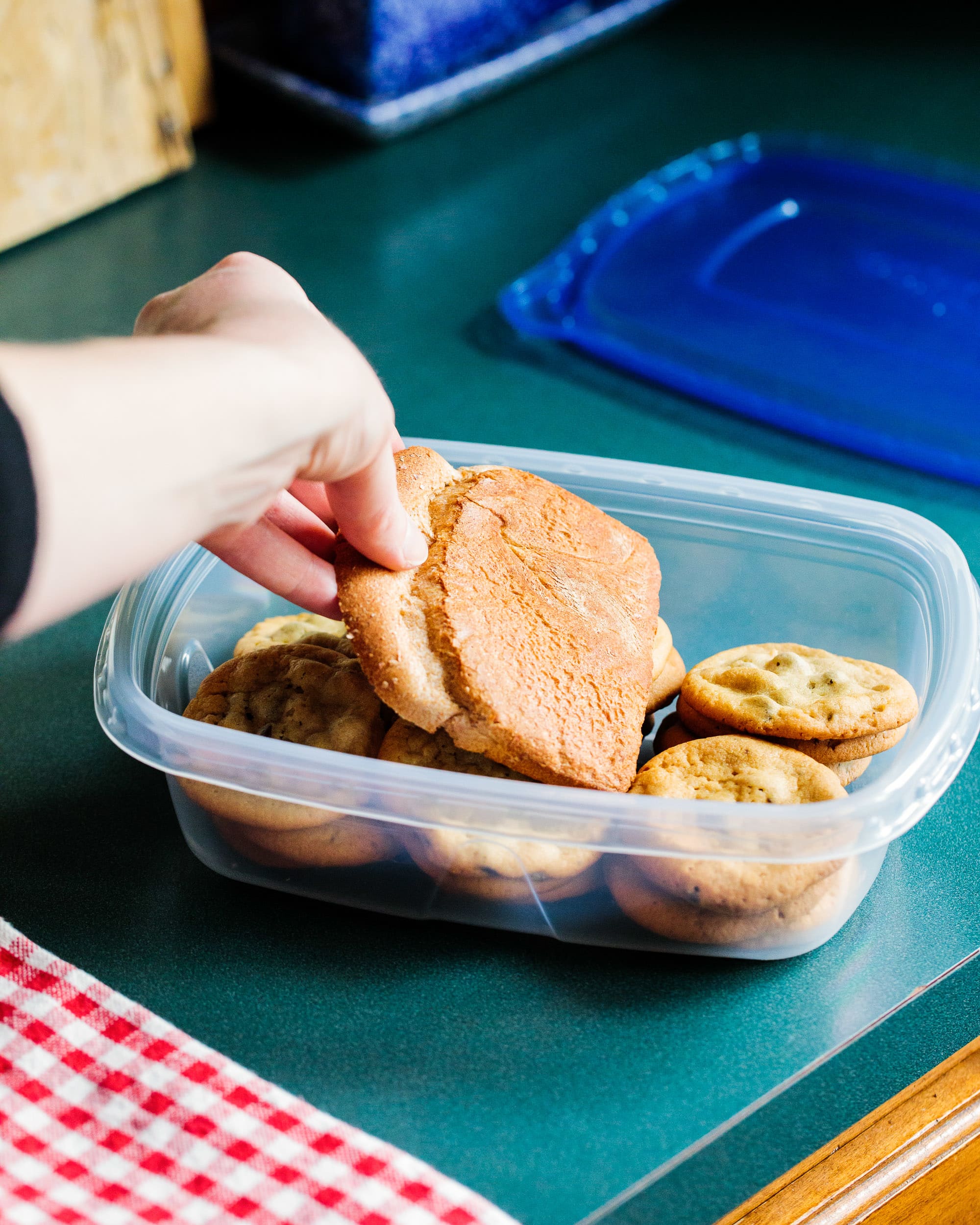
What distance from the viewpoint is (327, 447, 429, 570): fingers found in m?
0.57

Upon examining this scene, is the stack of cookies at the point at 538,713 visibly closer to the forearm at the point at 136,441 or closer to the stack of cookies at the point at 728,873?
the stack of cookies at the point at 728,873

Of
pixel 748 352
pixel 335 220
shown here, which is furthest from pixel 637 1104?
pixel 335 220

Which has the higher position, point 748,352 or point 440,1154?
point 748,352

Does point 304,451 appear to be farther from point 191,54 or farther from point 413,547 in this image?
point 191,54

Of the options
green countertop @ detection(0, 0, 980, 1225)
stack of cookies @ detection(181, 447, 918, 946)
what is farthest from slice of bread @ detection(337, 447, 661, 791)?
green countertop @ detection(0, 0, 980, 1225)

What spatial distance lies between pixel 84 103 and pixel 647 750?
970 millimetres

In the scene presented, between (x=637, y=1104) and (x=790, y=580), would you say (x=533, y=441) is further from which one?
(x=637, y=1104)

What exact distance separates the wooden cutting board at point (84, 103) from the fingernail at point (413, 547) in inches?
33.4

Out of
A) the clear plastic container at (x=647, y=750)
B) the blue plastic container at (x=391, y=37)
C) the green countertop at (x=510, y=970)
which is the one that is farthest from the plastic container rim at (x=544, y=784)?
the blue plastic container at (x=391, y=37)

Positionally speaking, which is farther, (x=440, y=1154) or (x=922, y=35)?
(x=922, y=35)

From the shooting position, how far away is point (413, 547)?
0.64m

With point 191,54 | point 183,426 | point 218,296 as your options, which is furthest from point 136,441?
point 191,54

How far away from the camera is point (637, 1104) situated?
579 millimetres

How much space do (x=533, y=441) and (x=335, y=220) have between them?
46 cm
